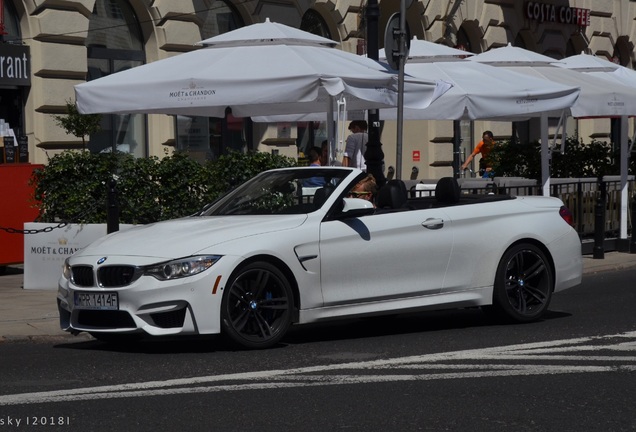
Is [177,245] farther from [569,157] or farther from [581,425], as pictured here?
[569,157]

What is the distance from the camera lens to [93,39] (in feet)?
73.4

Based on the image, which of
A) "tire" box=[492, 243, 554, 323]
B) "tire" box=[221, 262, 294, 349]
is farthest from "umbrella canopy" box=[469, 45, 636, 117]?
"tire" box=[221, 262, 294, 349]

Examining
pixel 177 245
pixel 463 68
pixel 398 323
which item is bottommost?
pixel 398 323

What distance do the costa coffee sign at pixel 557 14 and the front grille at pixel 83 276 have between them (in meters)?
25.5

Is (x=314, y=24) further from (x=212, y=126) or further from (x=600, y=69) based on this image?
(x=600, y=69)

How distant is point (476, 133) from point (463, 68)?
560 inches

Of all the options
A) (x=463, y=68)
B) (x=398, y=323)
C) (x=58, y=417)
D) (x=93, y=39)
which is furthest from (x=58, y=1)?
(x=58, y=417)

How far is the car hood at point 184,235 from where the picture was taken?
10.3 m

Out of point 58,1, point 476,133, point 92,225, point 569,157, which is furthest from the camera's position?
point 476,133

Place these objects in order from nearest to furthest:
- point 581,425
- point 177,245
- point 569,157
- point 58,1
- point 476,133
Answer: point 581,425
point 177,245
point 58,1
point 569,157
point 476,133

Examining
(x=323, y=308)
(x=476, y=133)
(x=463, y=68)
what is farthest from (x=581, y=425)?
(x=476, y=133)

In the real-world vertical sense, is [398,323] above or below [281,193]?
below

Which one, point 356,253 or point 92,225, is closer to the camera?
point 356,253

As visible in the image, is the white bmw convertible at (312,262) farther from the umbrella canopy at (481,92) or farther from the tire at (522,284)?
the umbrella canopy at (481,92)
